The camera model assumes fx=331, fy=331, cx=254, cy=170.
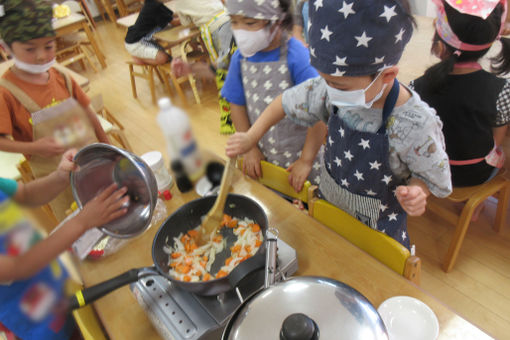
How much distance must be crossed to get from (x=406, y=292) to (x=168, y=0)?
0.67 metres

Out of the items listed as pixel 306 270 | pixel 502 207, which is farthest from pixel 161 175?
pixel 502 207

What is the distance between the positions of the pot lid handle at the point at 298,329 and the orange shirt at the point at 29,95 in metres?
0.60

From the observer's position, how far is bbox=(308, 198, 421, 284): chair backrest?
69cm

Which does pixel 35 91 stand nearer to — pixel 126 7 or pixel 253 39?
pixel 126 7

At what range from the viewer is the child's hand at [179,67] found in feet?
1.42

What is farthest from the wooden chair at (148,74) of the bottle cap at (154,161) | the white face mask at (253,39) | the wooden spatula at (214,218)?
the white face mask at (253,39)

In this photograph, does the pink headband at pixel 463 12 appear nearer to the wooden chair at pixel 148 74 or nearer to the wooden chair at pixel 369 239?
the wooden chair at pixel 369 239

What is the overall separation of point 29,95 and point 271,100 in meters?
0.69

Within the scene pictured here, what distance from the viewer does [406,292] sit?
67cm

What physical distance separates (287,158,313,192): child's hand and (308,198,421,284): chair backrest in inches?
5.2

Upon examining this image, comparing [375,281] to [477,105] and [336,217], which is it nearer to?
[336,217]

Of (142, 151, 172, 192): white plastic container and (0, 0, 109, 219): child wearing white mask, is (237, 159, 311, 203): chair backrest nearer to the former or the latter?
(142, 151, 172, 192): white plastic container

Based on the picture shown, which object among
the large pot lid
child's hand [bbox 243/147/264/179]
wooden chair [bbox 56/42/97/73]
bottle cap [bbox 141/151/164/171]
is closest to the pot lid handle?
the large pot lid

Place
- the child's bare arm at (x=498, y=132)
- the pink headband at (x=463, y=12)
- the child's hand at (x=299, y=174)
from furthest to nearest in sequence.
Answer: the child's bare arm at (x=498, y=132) → the child's hand at (x=299, y=174) → the pink headband at (x=463, y=12)
